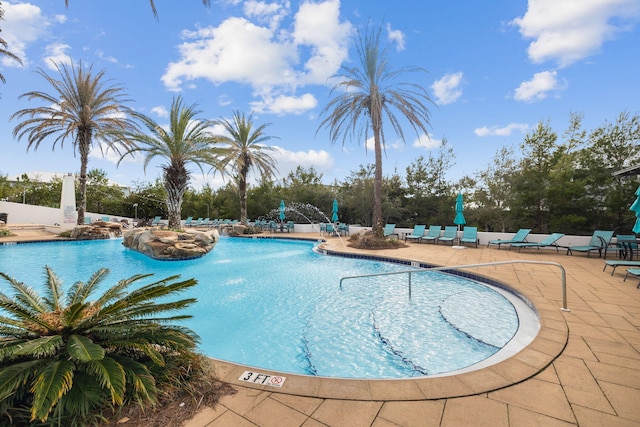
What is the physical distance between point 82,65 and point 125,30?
11.2 metres

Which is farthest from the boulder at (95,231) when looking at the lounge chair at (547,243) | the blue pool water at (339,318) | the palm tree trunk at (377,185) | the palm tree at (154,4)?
the lounge chair at (547,243)

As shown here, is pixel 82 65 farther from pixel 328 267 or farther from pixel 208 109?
pixel 328 267

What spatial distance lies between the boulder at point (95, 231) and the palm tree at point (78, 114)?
5.72ft

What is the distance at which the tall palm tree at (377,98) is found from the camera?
1150 centimetres

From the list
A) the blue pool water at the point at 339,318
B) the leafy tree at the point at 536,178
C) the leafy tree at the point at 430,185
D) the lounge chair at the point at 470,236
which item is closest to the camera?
the blue pool water at the point at 339,318

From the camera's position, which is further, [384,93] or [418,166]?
[418,166]

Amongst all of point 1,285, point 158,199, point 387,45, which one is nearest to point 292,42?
point 387,45

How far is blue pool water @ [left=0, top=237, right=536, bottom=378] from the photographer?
3.38 metres

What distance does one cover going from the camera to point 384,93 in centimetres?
1188

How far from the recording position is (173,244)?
1014 centimetres

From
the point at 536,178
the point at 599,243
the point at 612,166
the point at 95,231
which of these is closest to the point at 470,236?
the point at 599,243

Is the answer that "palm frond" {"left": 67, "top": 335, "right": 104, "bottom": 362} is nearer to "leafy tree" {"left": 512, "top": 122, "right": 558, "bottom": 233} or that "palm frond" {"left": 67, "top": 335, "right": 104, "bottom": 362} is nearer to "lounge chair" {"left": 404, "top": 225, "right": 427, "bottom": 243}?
"lounge chair" {"left": 404, "top": 225, "right": 427, "bottom": 243}

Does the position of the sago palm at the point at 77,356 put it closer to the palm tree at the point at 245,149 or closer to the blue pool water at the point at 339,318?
the blue pool water at the point at 339,318

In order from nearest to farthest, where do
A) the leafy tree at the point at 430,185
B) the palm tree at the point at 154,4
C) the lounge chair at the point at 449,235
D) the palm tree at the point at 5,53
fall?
the palm tree at the point at 154,4, the palm tree at the point at 5,53, the lounge chair at the point at 449,235, the leafy tree at the point at 430,185
